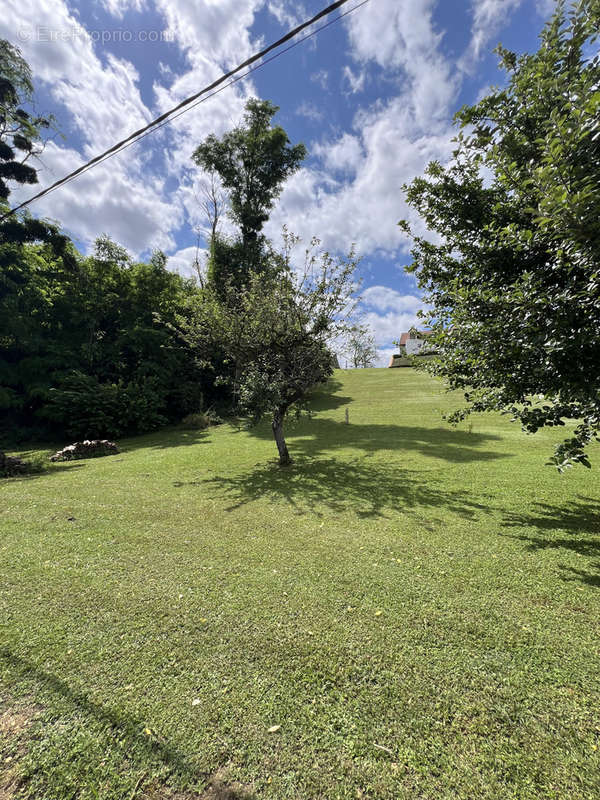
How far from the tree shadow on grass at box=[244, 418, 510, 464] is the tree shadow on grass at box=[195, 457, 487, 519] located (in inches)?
71.1

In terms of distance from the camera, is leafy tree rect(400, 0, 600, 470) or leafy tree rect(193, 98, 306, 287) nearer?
leafy tree rect(400, 0, 600, 470)

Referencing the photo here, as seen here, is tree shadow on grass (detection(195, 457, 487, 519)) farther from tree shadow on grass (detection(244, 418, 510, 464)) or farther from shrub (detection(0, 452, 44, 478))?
shrub (detection(0, 452, 44, 478))

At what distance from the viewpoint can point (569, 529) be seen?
4656mm

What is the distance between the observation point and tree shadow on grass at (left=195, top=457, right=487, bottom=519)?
5895 millimetres

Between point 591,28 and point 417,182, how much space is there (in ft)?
8.19

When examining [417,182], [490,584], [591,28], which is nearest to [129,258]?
[417,182]

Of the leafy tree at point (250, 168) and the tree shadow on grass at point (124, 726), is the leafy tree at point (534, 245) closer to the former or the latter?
the tree shadow on grass at point (124, 726)

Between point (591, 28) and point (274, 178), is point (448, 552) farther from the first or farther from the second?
point (274, 178)

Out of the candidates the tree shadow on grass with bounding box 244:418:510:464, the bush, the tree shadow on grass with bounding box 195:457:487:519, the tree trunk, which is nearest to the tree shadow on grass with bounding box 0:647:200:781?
the tree shadow on grass with bounding box 195:457:487:519

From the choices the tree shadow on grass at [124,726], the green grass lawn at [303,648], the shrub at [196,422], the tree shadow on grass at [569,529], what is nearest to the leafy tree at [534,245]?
the tree shadow on grass at [569,529]

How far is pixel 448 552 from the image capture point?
414 cm

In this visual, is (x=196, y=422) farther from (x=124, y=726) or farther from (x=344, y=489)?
(x=124, y=726)

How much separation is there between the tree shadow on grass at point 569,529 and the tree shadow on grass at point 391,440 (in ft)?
11.0

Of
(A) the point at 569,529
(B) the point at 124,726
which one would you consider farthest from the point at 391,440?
(B) the point at 124,726
